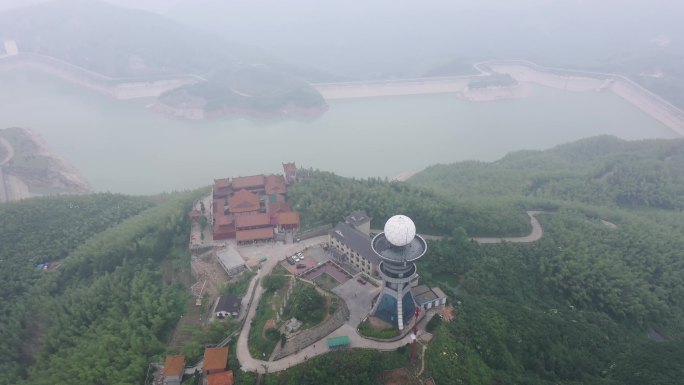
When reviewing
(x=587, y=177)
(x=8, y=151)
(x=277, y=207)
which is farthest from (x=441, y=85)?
(x=8, y=151)

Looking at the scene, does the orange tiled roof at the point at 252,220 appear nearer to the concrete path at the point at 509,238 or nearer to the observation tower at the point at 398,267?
the concrete path at the point at 509,238

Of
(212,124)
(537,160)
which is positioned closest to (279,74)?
(212,124)

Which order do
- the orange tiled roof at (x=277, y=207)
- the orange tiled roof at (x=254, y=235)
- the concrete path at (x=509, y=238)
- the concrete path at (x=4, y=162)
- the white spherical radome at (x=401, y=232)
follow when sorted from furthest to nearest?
1. the concrete path at (x=4, y=162)
2. the orange tiled roof at (x=277, y=207)
3. the concrete path at (x=509, y=238)
4. the orange tiled roof at (x=254, y=235)
5. the white spherical radome at (x=401, y=232)

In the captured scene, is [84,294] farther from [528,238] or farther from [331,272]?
[528,238]

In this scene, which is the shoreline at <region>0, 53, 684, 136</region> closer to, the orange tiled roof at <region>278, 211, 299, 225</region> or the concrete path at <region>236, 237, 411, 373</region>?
the orange tiled roof at <region>278, 211, 299, 225</region>

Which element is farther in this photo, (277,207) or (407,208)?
(277,207)

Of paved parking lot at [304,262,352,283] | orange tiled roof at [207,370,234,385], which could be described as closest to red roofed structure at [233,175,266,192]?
paved parking lot at [304,262,352,283]

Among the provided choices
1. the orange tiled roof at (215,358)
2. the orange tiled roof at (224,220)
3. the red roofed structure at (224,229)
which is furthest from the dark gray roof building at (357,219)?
the orange tiled roof at (215,358)

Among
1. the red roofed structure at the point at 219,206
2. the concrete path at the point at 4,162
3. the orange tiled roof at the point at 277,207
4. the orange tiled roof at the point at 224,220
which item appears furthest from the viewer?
the concrete path at the point at 4,162
